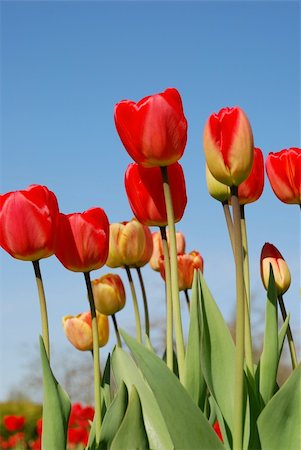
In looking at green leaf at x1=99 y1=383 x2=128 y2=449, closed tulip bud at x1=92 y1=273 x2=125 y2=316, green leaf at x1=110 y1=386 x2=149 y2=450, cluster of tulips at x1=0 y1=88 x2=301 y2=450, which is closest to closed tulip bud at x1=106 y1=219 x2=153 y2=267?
closed tulip bud at x1=92 y1=273 x2=125 y2=316

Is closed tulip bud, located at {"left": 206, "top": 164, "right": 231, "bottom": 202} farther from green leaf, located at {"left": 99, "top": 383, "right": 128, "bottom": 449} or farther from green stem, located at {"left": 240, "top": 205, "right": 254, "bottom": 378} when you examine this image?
green leaf, located at {"left": 99, "top": 383, "right": 128, "bottom": 449}

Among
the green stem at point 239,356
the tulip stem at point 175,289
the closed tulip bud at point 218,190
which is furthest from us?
the closed tulip bud at point 218,190

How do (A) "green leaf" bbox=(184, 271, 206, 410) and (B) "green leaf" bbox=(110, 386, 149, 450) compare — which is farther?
(A) "green leaf" bbox=(184, 271, 206, 410)

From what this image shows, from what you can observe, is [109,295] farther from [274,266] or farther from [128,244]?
[274,266]

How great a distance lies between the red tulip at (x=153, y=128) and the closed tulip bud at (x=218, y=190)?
158 mm

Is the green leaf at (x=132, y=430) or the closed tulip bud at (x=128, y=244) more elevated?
the closed tulip bud at (x=128, y=244)

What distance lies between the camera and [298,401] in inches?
60.7

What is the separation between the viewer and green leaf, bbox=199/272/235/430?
1.67 m

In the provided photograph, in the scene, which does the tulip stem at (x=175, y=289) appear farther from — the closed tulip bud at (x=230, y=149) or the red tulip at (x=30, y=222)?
the red tulip at (x=30, y=222)

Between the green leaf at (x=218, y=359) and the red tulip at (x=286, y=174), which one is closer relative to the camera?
the green leaf at (x=218, y=359)

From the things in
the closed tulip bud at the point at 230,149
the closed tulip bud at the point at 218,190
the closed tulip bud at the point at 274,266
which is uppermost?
the closed tulip bud at the point at 230,149

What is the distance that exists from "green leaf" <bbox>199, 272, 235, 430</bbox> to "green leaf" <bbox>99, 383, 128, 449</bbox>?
0.20 meters

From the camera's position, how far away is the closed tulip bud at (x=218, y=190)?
188 centimetres

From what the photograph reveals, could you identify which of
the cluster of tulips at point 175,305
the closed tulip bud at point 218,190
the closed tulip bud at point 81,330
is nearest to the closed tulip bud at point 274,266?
the cluster of tulips at point 175,305
